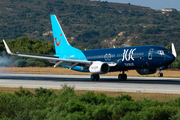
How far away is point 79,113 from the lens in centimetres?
1292

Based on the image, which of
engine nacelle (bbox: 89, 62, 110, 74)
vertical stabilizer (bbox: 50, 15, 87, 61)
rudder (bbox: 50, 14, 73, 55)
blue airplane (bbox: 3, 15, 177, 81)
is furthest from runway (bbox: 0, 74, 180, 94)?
rudder (bbox: 50, 14, 73, 55)

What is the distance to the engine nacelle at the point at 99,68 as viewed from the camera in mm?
35656

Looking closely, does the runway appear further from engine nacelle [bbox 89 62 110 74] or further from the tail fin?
the tail fin

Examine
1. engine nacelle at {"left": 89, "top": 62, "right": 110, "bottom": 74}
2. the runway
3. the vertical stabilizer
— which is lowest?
the runway

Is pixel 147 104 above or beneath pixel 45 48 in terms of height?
beneath

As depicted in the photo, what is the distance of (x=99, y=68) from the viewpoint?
117 feet

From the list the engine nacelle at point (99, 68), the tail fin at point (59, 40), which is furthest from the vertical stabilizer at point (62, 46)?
the engine nacelle at point (99, 68)

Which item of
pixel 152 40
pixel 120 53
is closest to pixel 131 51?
pixel 120 53

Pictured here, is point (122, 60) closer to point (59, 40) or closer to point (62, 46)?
point (62, 46)

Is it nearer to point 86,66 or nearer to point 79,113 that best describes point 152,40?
point 86,66

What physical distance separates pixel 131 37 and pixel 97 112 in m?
187

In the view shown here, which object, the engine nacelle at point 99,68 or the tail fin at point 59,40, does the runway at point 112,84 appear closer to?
the engine nacelle at point 99,68

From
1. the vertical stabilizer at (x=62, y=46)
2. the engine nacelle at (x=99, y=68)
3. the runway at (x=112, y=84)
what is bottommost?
the runway at (x=112, y=84)

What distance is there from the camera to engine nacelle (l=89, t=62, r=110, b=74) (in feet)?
117
